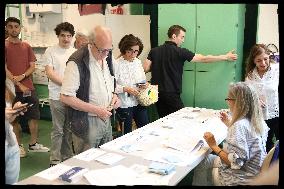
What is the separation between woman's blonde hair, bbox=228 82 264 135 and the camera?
6.52 ft

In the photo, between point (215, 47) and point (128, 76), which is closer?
point (128, 76)

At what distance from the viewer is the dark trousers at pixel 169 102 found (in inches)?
149

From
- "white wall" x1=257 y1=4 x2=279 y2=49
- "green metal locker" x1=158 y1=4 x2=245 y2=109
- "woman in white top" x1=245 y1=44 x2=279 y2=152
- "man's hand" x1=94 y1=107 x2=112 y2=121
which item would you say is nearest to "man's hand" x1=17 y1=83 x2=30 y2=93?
"green metal locker" x1=158 y1=4 x2=245 y2=109

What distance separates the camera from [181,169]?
6.10ft

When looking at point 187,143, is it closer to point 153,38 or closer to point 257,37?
point 257,37

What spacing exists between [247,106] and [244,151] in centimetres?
29

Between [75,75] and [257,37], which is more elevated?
[257,37]

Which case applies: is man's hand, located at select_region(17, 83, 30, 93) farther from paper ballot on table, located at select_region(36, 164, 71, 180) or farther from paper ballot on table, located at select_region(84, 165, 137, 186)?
paper ballot on table, located at select_region(84, 165, 137, 186)

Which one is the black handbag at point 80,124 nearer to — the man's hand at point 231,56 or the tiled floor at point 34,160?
the tiled floor at point 34,160

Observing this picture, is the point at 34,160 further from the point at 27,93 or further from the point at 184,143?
the point at 184,143

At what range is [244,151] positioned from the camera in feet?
6.29

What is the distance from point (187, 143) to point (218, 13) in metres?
2.02

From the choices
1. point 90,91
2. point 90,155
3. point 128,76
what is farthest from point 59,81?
point 90,155

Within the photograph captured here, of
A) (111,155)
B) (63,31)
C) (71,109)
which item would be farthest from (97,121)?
(63,31)
